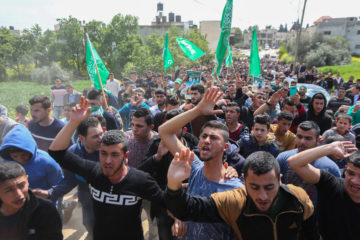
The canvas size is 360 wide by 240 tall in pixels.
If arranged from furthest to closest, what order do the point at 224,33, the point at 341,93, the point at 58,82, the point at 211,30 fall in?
the point at 211,30 → the point at 58,82 → the point at 341,93 → the point at 224,33

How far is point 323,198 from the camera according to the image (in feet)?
7.50

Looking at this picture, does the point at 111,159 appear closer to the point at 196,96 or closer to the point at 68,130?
the point at 68,130

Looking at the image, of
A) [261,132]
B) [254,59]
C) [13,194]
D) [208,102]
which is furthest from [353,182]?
[254,59]

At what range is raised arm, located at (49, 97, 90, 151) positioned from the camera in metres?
2.31

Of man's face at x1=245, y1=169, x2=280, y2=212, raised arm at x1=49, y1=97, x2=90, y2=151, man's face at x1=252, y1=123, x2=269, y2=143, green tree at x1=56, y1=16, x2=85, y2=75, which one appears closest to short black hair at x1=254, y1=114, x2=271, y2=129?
man's face at x1=252, y1=123, x2=269, y2=143

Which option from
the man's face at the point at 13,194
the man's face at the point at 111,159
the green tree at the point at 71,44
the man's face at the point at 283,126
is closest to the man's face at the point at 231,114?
the man's face at the point at 283,126

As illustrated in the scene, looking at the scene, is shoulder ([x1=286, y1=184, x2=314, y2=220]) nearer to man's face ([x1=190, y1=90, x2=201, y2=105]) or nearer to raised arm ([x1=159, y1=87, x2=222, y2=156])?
raised arm ([x1=159, y1=87, x2=222, y2=156])

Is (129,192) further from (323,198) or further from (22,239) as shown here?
(323,198)

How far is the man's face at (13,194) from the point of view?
6.72 feet

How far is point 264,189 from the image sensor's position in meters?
1.88

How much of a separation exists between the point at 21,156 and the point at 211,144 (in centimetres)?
199

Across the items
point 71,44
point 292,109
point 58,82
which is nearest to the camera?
point 292,109

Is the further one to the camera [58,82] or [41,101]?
[58,82]

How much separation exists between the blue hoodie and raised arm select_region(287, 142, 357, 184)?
8.21ft
